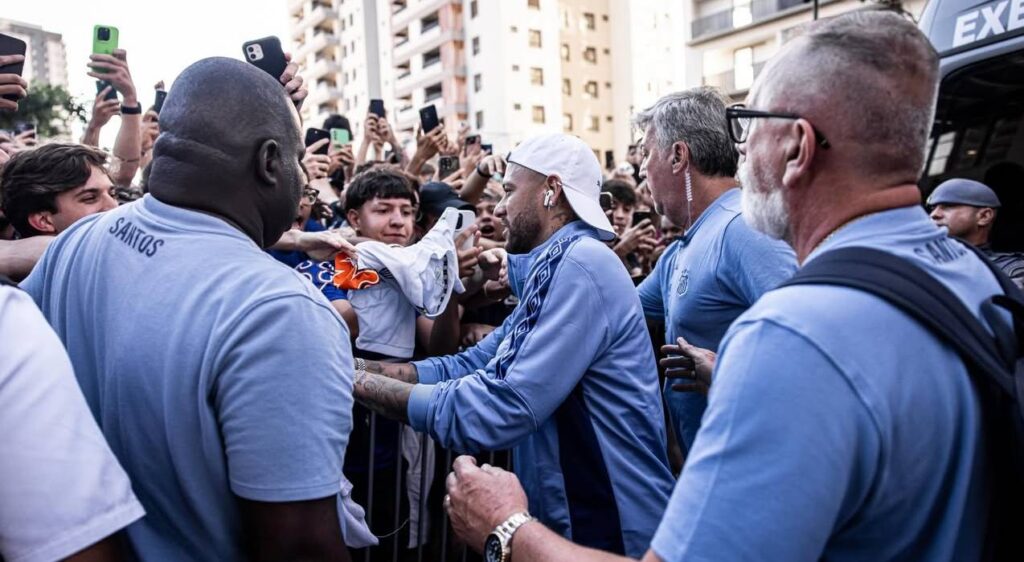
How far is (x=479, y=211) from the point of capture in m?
5.95

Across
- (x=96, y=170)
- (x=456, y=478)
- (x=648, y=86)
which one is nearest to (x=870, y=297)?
(x=456, y=478)

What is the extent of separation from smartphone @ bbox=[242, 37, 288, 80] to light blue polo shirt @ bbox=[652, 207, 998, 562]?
2109 mm

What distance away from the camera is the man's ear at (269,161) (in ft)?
5.53

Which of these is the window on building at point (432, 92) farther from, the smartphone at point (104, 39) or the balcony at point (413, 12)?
the smartphone at point (104, 39)

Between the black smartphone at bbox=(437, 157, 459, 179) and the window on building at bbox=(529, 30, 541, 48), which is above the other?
the window on building at bbox=(529, 30, 541, 48)

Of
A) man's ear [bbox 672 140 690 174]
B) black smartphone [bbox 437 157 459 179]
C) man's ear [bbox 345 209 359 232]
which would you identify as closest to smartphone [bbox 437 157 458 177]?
black smartphone [bbox 437 157 459 179]

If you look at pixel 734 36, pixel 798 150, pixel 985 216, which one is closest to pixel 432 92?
pixel 734 36

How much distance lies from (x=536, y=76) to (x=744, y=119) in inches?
1807

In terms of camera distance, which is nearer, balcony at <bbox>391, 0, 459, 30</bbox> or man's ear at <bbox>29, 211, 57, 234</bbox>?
man's ear at <bbox>29, 211, 57, 234</bbox>

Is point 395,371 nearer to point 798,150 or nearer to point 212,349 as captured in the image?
point 212,349

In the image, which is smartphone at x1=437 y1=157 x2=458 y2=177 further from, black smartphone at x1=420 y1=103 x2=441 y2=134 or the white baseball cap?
the white baseball cap

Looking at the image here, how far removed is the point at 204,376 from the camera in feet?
4.81

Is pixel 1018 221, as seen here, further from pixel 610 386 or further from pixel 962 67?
pixel 610 386

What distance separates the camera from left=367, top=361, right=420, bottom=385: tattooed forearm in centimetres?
297
